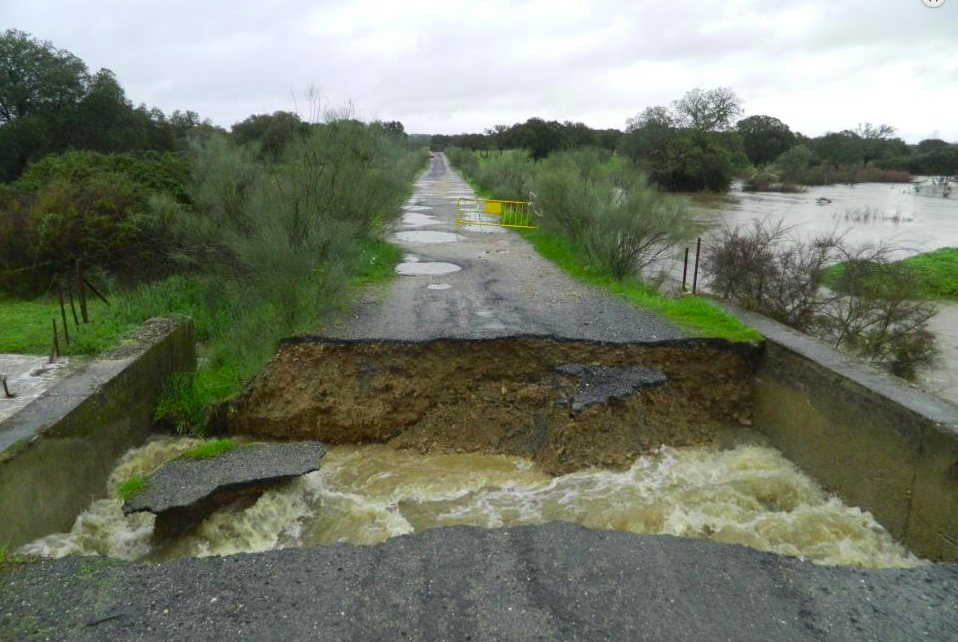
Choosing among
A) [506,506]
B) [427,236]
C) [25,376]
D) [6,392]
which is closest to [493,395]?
[506,506]

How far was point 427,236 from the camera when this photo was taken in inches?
740

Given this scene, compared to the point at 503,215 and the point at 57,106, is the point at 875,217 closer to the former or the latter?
the point at 503,215

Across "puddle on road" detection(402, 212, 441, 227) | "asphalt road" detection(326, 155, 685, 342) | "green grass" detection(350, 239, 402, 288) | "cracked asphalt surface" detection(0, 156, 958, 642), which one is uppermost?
"puddle on road" detection(402, 212, 441, 227)

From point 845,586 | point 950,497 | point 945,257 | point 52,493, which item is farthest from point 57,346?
point 945,257

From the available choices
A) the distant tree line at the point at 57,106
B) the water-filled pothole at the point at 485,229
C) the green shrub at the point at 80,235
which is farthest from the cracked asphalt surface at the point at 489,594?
the distant tree line at the point at 57,106

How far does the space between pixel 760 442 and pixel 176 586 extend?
6572 millimetres

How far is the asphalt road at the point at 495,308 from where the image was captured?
8.45 metres

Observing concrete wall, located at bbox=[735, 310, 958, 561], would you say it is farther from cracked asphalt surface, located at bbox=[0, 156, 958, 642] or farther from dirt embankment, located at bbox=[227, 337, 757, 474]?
Answer: cracked asphalt surface, located at bbox=[0, 156, 958, 642]

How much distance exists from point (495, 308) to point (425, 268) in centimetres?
407

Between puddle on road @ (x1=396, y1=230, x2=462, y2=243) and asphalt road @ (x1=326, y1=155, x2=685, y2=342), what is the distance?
2.40 metres

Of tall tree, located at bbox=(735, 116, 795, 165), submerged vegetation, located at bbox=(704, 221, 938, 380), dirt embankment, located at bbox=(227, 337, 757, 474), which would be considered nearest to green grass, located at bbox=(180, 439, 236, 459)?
dirt embankment, located at bbox=(227, 337, 757, 474)

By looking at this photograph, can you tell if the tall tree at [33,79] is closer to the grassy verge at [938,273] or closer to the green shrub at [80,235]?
the green shrub at [80,235]

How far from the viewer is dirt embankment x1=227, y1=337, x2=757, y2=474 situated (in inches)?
292

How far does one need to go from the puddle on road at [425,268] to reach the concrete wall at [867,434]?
684cm
